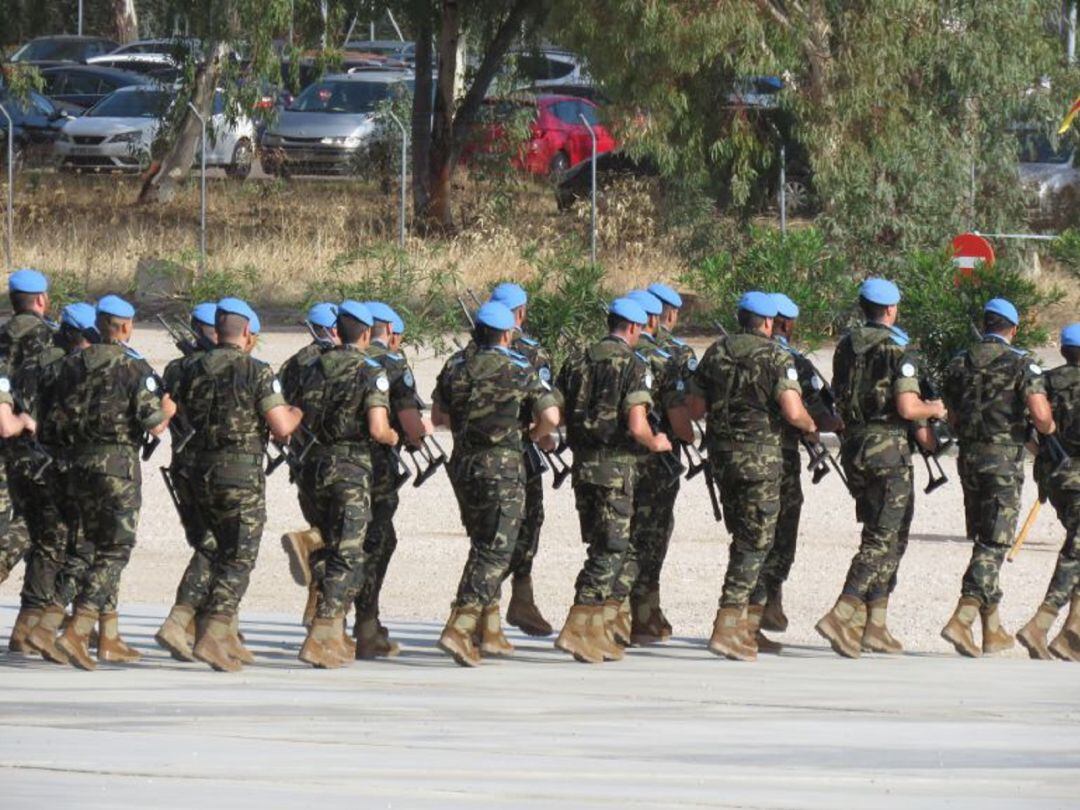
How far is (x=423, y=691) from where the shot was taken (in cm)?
1065

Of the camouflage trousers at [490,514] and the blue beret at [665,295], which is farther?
the blue beret at [665,295]

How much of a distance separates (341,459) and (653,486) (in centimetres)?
171

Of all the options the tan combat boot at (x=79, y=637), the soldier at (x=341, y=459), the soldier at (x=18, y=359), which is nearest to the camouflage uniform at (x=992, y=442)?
the soldier at (x=341, y=459)

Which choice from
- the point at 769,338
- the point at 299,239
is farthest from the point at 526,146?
the point at 769,338

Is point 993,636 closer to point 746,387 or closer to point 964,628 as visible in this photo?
point 964,628

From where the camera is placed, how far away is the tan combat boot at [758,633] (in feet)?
39.1

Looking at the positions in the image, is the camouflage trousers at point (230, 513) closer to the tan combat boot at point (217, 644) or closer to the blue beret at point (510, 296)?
the tan combat boot at point (217, 644)

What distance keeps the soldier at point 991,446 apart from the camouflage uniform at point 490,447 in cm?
222

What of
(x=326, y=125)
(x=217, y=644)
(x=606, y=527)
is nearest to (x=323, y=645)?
(x=217, y=644)

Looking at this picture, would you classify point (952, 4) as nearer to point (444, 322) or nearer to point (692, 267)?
point (692, 267)

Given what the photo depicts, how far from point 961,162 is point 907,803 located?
20130 millimetres

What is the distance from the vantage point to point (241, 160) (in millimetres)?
37000

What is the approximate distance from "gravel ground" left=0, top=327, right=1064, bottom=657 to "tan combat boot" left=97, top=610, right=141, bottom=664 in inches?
94.4

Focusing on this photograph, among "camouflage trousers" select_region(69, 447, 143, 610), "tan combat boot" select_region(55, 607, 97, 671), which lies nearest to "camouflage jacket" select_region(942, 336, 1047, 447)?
"camouflage trousers" select_region(69, 447, 143, 610)
